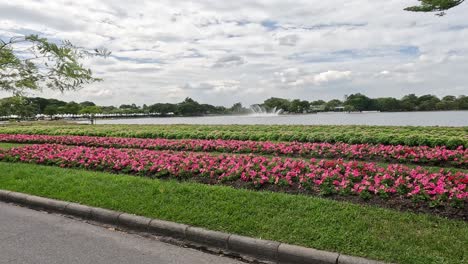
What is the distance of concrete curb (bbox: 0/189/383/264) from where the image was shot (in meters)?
4.02

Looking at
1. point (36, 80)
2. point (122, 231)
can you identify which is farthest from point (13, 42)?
point (122, 231)

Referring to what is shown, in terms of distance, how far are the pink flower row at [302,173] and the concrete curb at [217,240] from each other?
201cm

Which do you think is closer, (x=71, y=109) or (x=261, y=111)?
(x=261, y=111)

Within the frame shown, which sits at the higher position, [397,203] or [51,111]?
[51,111]

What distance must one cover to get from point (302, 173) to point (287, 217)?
221cm

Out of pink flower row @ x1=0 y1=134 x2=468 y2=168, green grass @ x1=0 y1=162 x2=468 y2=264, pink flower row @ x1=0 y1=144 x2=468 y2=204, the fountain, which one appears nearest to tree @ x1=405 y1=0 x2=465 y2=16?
pink flower row @ x1=0 y1=134 x2=468 y2=168

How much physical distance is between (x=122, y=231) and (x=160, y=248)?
1.04 m

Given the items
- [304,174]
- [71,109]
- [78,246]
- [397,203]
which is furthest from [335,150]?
[71,109]

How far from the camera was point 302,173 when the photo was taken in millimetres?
7148

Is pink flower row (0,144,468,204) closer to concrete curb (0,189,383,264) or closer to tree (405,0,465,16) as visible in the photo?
concrete curb (0,189,383,264)

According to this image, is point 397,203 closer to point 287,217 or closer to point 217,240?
point 287,217

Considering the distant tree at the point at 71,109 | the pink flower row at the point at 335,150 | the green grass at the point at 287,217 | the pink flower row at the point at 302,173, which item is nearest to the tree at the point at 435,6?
the pink flower row at the point at 335,150

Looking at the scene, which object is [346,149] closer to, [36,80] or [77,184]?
[77,184]

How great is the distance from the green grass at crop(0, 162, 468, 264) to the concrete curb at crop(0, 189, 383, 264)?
0.15 metres
